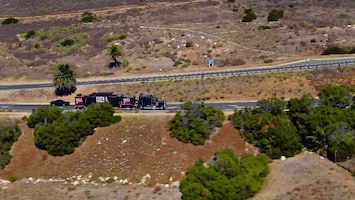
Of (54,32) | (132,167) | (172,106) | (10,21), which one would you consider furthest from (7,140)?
(10,21)

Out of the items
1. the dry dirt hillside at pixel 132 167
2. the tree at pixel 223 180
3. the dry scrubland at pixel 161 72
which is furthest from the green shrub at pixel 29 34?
the tree at pixel 223 180

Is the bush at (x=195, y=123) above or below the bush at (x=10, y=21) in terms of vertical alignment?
below

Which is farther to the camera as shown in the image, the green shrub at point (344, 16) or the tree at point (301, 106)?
the green shrub at point (344, 16)

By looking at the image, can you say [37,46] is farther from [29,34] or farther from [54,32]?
[54,32]

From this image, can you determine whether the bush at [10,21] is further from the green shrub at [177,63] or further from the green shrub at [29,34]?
the green shrub at [177,63]

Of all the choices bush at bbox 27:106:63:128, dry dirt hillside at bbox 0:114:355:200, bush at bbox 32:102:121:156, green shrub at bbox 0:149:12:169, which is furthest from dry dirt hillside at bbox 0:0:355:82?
green shrub at bbox 0:149:12:169

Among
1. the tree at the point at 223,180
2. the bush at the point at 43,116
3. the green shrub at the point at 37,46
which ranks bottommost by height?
the tree at the point at 223,180

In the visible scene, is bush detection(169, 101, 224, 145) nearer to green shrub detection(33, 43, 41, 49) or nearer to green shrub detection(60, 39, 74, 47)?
green shrub detection(60, 39, 74, 47)

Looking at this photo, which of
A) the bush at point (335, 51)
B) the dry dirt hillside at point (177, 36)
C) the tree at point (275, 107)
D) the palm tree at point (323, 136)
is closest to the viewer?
the palm tree at point (323, 136)
